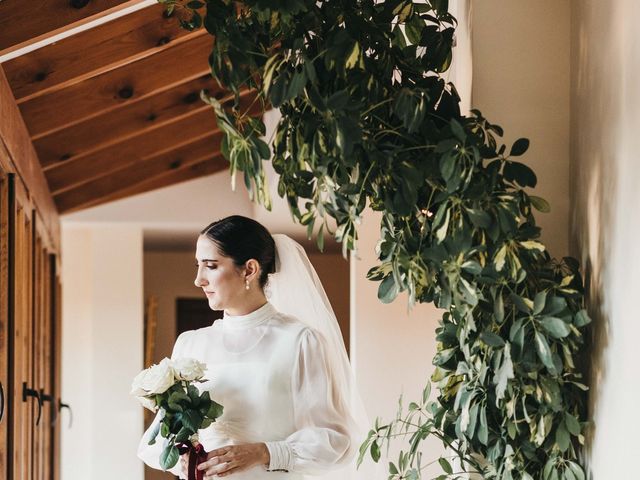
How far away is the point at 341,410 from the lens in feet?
9.71

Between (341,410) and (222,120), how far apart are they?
128cm

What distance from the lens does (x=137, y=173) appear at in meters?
7.53

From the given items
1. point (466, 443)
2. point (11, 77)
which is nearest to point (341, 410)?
point (466, 443)

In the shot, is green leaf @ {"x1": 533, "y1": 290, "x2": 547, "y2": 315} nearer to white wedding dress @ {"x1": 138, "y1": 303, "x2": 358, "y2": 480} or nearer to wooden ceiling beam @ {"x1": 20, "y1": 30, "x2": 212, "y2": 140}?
white wedding dress @ {"x1": 138, "y1": 303, "x2": 358, "y2": 480}

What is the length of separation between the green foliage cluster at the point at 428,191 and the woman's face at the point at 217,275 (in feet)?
2.83

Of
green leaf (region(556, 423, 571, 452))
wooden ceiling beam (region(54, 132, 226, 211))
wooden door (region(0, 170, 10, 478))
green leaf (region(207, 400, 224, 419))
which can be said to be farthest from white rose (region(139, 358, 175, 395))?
wooden ceiling beam (region(54, 132, 226, 211))

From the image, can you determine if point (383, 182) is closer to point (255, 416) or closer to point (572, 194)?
point (572, 194)

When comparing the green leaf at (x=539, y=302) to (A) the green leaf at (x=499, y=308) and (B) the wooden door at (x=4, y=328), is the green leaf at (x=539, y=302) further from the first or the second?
(B) the wooden door at (x=4, y=328)

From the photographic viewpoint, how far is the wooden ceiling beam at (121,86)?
5324 millimetres

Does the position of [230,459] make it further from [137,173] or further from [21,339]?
[137,173]

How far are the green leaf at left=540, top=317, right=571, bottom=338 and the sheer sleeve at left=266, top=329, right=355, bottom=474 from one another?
104cm

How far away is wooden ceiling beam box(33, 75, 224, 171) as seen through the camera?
19.7 ft

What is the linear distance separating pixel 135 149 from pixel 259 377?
13.6 ft

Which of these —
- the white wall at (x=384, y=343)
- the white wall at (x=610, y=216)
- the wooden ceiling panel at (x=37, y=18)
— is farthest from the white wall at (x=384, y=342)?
the white wall at (x=610, y=216)
